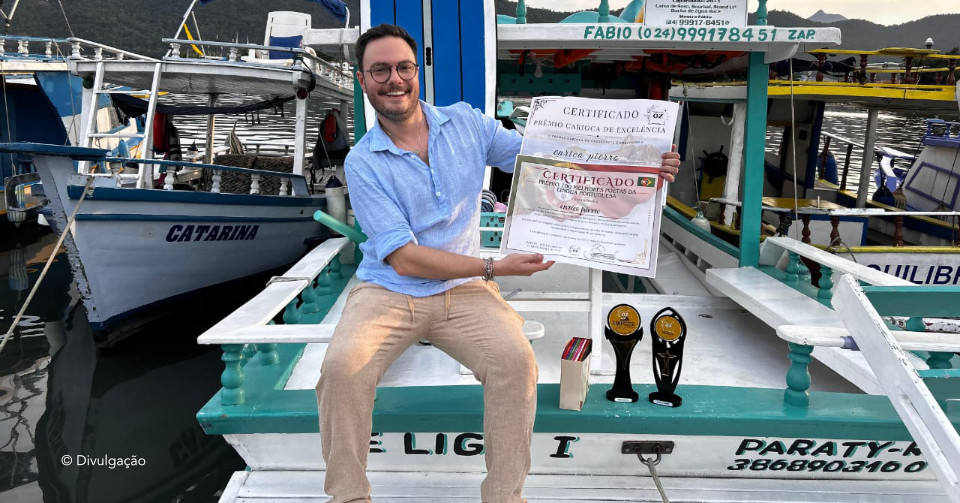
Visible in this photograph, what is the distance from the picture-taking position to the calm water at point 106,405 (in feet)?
15.1

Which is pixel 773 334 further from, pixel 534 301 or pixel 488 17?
pixel 488 17

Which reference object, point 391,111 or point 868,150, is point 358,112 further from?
point 868,150

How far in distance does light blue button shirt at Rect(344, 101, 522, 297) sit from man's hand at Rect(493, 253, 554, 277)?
0.26m

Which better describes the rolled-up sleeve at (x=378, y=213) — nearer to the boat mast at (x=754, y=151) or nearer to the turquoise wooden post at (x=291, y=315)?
the turquoise wooden post at (x=291, y=315)

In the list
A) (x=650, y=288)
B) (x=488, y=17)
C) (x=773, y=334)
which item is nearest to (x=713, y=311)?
(x=773, y=334)

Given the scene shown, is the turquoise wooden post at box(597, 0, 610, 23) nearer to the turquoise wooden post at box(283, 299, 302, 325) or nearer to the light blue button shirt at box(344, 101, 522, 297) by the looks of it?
the light blue button shirt at box(344, 101, 522, 297)

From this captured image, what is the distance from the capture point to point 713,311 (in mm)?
4496

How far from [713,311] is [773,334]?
48 cm

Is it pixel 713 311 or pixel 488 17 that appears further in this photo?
pixel 713 311

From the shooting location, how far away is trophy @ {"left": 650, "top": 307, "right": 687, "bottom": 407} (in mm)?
2662

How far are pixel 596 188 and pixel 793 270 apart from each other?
2414mm

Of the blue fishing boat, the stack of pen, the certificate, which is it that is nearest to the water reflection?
the stack of pen

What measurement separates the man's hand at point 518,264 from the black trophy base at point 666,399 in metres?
0.94

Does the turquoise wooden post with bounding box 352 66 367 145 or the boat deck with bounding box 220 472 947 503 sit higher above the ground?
the turquoise wooden post with bounding box 352 66 367 145
